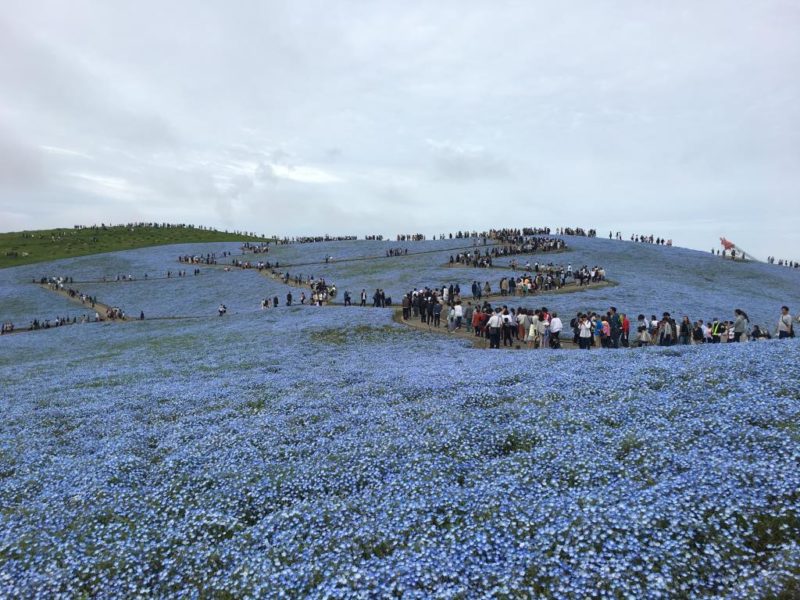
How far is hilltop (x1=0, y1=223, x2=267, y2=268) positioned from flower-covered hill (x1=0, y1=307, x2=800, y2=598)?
298 ft

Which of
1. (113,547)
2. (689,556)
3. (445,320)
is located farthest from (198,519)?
(445,320)

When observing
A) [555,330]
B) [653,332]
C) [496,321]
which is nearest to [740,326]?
[653,332]

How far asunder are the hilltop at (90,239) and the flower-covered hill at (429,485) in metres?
90.7

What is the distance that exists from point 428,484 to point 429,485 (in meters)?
0.03

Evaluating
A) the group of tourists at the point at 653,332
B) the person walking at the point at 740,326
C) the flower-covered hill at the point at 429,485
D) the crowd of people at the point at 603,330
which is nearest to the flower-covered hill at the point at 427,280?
the crowd of people at the point at 603,330

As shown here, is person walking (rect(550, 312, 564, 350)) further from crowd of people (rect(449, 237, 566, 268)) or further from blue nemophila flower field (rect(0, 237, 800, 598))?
crowd of people (rect(449, 237, 566, 268))

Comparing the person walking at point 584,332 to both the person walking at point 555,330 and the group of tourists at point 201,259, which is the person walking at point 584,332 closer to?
the person walking at point 555,330

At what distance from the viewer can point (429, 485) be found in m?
9.77

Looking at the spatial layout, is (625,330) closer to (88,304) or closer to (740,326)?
(740,326)

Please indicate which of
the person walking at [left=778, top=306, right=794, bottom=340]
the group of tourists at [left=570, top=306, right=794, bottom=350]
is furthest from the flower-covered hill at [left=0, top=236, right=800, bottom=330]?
the person walking at [left=778, top=306, right=794, bottom=340]

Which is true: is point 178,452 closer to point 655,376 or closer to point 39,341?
point 655,376

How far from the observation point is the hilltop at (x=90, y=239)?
93.2 meters

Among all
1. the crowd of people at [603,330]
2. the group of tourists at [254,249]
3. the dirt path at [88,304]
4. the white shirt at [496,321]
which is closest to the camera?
the crowd of people at [603,330]

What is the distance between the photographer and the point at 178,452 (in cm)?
1259
